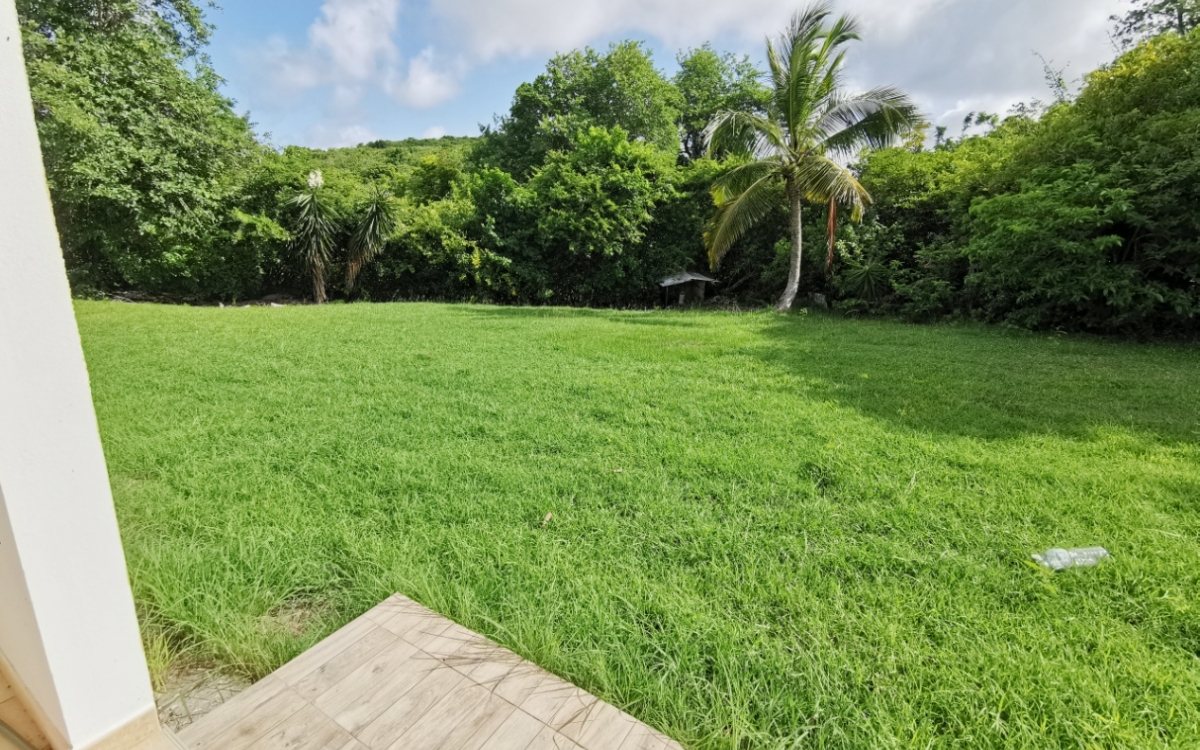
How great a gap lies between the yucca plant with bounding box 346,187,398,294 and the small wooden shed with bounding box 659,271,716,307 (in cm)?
725

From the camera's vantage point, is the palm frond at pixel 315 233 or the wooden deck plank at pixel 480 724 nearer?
the wooden deck plank at pixel 480 724

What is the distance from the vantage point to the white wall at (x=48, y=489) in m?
0.87

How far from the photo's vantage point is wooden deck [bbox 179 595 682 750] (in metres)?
1.25

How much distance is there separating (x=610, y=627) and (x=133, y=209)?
1490cm

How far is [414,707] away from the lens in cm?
135

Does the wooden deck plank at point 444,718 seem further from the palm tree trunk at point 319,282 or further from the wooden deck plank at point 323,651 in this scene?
the palm tree trunk at point 319,282

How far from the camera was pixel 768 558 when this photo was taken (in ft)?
6.79

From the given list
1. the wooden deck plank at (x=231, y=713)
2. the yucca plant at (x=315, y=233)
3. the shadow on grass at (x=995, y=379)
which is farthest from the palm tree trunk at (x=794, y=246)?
the yucca plant at (x=315, y=233)

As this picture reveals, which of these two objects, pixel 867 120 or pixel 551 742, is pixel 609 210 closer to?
pixel 867 120

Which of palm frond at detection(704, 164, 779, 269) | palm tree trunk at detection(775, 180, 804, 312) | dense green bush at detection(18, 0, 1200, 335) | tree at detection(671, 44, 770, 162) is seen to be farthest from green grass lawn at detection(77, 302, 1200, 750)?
tree at detection(671, 44, 770, 162)

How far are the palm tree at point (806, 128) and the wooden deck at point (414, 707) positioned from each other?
949 cm

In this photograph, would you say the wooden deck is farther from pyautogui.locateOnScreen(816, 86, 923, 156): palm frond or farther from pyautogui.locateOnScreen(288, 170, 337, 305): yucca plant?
pyautogui.locateOnScreen(288, 170, 337, 305): yucca plant

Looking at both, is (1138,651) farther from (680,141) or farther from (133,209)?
(680,141)

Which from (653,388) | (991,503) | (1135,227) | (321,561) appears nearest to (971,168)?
(1135,227)
